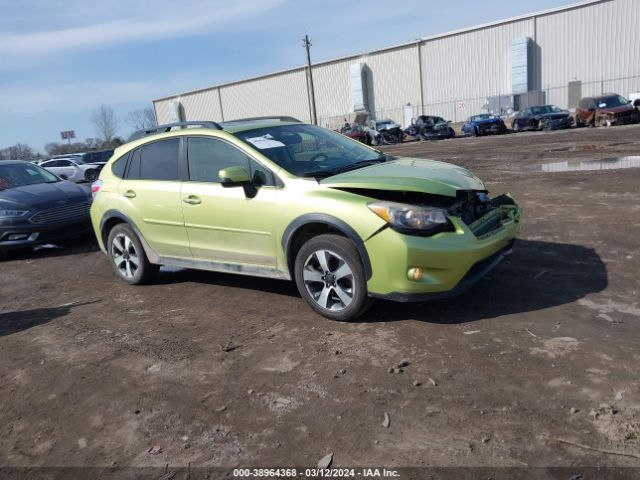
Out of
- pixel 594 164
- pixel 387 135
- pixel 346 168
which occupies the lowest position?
pixel 594 164

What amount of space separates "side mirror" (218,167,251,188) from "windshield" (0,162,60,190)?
20.2 ft

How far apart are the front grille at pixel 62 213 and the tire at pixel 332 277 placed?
18.4 ft

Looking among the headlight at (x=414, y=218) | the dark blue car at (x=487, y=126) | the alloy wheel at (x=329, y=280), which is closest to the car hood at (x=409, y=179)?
the headlight at (x=414, y=218)

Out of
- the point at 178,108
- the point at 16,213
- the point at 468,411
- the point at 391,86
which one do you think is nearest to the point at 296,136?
the point at 468,411

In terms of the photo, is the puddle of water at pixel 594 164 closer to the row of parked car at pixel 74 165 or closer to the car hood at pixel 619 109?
the car hood at pixel 619 109

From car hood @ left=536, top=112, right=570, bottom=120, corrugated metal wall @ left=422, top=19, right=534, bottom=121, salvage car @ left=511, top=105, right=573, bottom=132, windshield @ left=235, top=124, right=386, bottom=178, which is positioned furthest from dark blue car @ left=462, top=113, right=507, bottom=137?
windshield @ left=235, top=124, right=386, bottom=178

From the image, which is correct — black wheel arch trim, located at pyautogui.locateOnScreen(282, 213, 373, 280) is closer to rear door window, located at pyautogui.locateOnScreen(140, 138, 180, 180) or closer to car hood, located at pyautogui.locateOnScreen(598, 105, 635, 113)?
rear door window, located at pyautogui.locateOnScreen(140, 138, 180, 180)

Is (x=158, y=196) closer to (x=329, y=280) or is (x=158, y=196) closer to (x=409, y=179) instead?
(x=329, y=280)

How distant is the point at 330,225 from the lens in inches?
173

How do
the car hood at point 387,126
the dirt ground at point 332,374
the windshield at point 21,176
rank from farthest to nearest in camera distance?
1. the car hood at point 387,126
2. the windshield at point 21,176
3. the dirt ground at point 332,374

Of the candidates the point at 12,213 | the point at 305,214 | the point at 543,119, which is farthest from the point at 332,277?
the point at 543,119

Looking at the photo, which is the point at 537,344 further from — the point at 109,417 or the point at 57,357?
the point at 57,357

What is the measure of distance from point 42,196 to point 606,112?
27.6m

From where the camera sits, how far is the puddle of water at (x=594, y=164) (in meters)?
11.8
